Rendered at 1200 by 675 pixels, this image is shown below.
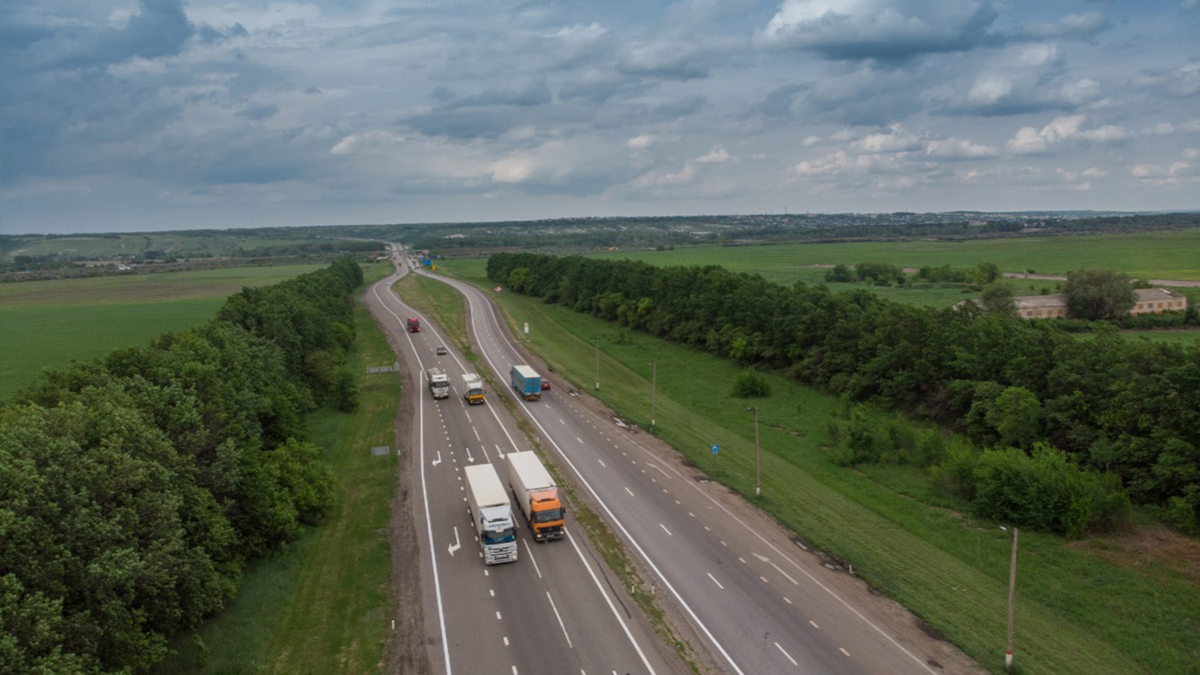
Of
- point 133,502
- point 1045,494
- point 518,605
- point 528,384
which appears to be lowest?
point 518,605

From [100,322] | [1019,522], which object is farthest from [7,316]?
[1019,522]

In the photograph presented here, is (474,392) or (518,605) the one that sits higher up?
(474,392)

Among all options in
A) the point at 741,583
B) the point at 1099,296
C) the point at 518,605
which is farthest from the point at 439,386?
the point at 1099,296

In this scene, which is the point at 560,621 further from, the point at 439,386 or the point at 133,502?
the point at 439,386

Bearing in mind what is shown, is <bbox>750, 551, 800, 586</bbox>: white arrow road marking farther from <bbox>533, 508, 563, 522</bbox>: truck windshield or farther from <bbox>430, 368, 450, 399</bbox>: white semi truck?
<bbox>430, 368, 450, 399</bbox>: white semi truck

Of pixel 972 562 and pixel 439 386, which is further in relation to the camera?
pixel 439 386

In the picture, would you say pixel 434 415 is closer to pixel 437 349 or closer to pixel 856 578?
pixel 437 349
